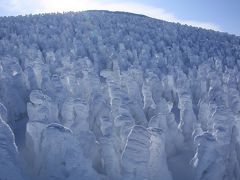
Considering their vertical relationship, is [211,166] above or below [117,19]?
below

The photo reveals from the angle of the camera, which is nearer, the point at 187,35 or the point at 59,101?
the point at 59,101

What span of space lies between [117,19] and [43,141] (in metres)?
37.6

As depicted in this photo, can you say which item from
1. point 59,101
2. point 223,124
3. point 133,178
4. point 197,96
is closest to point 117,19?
point 197,96

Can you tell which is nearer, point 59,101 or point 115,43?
point 59,101

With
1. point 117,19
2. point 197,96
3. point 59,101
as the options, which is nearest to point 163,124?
point 59,101

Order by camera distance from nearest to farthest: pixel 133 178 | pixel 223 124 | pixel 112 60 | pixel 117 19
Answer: pixel 133 178, pixel 223 124, pixel 112 60, pixel 117 19

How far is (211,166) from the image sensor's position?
10094 millimetres

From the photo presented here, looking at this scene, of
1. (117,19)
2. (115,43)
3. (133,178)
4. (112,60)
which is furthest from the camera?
(117,19)

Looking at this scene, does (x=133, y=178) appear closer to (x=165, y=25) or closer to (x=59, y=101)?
(x=59, y=101)

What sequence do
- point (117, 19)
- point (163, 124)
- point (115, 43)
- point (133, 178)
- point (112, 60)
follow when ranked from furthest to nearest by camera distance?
point (117, 19)
point (115, 43)
point (112, 60)
point (163, 124)
point (133, 178)

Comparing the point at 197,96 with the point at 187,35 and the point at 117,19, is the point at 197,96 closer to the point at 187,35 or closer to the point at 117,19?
the point at 187,35

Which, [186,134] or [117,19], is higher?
[117,19]

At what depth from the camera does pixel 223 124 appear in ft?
37.6

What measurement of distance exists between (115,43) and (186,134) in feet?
74.0
